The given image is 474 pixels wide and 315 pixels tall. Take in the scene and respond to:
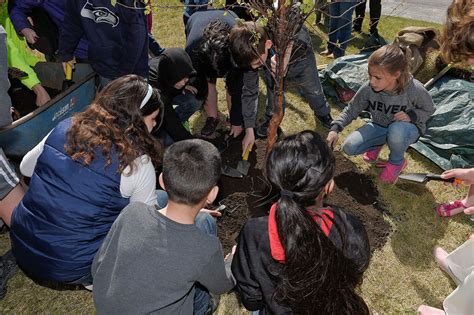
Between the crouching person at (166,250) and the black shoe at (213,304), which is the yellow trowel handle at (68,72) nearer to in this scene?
the crouching person at (166,250)

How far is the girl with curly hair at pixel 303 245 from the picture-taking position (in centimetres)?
152

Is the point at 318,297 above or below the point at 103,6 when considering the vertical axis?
below

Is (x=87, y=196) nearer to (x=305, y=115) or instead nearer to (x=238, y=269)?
(x=238, y=269)

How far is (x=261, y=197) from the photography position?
296 centimetres

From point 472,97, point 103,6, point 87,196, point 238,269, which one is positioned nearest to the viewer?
point 238,269

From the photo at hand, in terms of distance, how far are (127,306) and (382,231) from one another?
2115 mm

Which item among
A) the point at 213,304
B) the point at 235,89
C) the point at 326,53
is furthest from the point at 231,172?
the point at 326,53

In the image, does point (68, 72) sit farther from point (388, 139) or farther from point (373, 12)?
point (373, 12)

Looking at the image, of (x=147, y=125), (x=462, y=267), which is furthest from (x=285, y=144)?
(x=462, y=267)

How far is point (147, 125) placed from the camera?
224cm

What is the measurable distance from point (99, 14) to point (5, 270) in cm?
197

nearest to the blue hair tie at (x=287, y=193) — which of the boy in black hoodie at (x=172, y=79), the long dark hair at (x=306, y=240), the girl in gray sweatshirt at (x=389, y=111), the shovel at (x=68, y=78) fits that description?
the long dark hair at (x=306, y=240)

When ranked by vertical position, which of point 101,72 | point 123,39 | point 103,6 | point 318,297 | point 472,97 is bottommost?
point 472,97

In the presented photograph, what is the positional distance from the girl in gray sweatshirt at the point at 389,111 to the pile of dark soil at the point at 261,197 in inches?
9.1
